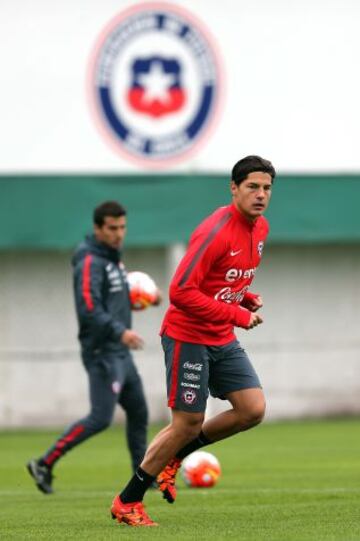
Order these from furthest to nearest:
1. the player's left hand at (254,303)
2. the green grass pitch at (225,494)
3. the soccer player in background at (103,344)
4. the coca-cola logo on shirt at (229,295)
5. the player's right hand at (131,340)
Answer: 1. the soccer player in background at (103,344)
2. the player's right hand at (131,340)
3. the player's left hand at (254,303)
4. the coca-cola logo on shirt at (229,295)
5. the green grass pitch at (225,494)

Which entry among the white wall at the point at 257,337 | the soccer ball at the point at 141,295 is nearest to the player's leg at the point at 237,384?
the soccer ball at the point at 141,295

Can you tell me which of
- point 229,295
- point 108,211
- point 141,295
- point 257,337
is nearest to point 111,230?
point 108,211

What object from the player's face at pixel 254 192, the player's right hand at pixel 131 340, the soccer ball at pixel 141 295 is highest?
the player's face at pixel 254 192

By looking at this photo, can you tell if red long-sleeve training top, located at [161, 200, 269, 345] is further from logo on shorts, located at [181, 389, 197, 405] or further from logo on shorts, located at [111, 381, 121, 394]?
logo on shorts, located at [111, 381, 121, 394]

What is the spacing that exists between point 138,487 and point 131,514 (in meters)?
0.17

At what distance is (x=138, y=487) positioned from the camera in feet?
29.1

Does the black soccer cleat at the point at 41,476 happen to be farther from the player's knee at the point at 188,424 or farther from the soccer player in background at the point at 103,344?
the player's knee at the point at 188,424

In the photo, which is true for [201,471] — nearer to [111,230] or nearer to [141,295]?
[141,295]

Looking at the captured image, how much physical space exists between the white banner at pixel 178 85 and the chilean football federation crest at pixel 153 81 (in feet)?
0.04

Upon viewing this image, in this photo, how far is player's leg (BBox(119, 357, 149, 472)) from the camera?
40.2 ft

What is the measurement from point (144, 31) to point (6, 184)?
2.81 meters

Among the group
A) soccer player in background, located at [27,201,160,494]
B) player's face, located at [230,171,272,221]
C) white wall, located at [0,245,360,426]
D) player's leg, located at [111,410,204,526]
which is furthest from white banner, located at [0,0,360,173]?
player's leg, located at [111,410,204,526]

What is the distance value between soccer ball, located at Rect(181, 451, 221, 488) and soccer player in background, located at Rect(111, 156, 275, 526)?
3001 mm

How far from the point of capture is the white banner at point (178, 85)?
65.8 ft
